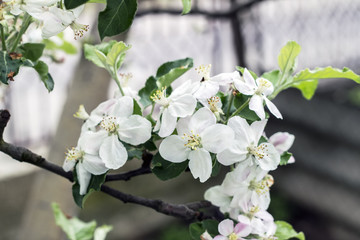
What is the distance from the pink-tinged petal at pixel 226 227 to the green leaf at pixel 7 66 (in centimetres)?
35

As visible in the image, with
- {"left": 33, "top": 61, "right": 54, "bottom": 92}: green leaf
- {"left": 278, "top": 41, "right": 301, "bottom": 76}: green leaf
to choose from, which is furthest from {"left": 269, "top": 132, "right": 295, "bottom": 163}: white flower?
{"left": 33, "top": 61, "right": 54, "bottom": 92}: green leaf

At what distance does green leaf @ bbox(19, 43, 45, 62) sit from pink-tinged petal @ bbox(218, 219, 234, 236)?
362 millimetres

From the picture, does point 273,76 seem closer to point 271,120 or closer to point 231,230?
point 231,230

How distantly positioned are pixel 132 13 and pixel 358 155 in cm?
282

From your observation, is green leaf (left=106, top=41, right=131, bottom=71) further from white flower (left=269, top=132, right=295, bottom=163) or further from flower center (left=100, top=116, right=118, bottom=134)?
white flower (left=269, top=132, right=295, bottom=163)

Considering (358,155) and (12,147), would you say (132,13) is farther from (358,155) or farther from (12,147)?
(358,155)

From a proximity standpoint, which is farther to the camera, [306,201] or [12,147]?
[306,201]

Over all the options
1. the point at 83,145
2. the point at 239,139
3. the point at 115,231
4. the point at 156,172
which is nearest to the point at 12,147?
the point at 83,145

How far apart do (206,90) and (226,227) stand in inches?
8.0

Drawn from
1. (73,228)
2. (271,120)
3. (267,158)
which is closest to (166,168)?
(267,158)

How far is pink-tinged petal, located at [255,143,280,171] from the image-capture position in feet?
2.04

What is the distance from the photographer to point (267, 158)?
24.7 inches

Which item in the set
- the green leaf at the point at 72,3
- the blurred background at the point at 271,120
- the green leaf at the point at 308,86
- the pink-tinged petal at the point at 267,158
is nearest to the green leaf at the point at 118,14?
the green leaf at the point at 72,3

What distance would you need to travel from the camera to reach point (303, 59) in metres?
3.00
